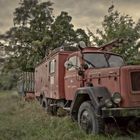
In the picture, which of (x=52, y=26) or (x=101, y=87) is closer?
(x=101, y=87)

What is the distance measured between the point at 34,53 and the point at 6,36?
546cm

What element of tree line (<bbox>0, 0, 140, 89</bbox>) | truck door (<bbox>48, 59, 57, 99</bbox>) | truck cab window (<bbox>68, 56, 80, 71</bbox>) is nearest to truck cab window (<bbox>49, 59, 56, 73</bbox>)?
truck door (<bbox>48, 59, 57, 99</bbox>)

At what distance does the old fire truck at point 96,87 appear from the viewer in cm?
877

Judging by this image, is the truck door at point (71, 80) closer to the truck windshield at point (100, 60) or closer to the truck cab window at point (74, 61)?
the truck cab window at point (74, 61)

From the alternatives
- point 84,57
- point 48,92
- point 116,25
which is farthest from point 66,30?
point 84,57

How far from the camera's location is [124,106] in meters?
8.80

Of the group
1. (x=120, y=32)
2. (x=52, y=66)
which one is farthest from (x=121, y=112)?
(x=120, y=32)

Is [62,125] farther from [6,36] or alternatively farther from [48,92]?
[6,36]

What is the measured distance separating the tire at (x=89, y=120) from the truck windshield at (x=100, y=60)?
149 cm

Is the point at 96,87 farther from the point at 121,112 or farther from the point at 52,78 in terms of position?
the point at 52,78

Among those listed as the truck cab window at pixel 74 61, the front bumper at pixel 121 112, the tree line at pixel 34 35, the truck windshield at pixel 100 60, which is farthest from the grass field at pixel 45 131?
the tree line at pixel 34 35

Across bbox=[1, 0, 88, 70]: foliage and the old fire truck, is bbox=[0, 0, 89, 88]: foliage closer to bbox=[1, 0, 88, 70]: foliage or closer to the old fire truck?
bbox=[1, 0, 88, 70]: foliage

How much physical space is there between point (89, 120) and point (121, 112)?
1.16m

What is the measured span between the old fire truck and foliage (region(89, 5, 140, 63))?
8.10 metres
